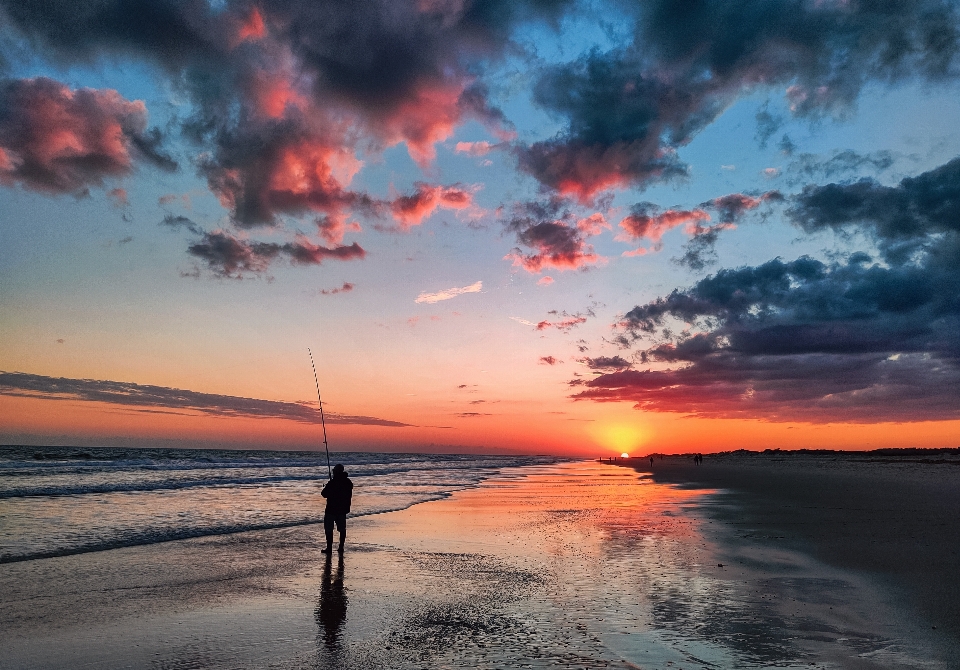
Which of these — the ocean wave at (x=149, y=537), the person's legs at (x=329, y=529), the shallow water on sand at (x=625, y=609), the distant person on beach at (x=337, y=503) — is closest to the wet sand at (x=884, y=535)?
the shallow water on sand at (x=625, y=609)

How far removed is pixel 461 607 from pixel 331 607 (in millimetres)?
2142

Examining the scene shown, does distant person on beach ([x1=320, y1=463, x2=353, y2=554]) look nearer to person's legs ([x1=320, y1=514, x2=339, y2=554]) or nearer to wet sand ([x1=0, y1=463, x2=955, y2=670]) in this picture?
person's legs ([x1=320, y1=514, x2=339, y2=554])

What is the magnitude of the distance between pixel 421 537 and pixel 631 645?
35.9 ft

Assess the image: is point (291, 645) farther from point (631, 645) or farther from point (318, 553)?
point (318, 553)

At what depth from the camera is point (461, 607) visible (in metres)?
9.53

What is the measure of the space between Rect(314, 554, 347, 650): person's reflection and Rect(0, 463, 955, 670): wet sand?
46mm

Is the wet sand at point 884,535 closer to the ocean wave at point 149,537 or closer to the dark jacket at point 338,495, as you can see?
the dark jacket at point 338,495

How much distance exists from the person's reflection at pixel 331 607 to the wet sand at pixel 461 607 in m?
0.05

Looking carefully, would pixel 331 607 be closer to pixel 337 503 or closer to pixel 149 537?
pixel 337 503

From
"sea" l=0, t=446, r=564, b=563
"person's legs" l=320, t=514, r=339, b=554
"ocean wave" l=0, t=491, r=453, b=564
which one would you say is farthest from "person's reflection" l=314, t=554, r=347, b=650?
"sea" l=0, t=446, r=564, b=563

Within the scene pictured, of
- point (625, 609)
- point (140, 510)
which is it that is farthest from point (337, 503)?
point (140, 510)

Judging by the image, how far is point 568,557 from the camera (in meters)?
13.7

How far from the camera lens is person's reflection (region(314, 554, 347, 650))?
26.9ft

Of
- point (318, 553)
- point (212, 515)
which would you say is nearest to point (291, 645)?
point (318, 553)
